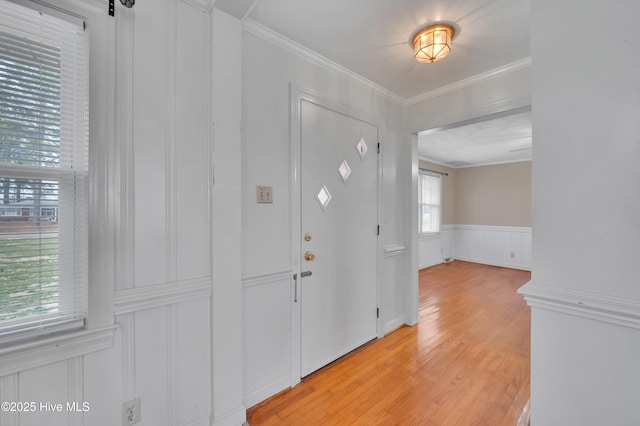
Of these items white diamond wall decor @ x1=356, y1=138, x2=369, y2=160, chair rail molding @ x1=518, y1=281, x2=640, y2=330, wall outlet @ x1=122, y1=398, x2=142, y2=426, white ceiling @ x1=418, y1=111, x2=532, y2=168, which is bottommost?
wall outlet @ x1=122, y1=398, x2=142, y2=426

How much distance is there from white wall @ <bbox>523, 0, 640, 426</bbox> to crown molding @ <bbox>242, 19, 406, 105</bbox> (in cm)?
147

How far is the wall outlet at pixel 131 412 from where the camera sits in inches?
48.3

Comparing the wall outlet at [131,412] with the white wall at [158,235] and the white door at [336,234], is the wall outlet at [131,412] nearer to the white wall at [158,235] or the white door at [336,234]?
the white wall at [158,235]

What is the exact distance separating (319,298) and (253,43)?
1.98 metres

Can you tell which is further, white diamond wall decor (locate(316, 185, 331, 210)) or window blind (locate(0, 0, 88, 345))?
white diamond wall decor (locate(316, 185, 331, 210))

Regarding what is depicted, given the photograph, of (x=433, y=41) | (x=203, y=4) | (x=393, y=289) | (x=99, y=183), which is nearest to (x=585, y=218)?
(x=433, y=41)

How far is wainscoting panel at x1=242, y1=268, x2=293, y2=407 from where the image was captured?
172 cm

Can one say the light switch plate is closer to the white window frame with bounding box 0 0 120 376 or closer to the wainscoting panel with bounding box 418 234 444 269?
the white window frame with bounding box 0 0 120 376

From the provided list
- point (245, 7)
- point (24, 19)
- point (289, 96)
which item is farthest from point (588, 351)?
point (24, 19)

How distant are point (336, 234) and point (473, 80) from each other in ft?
6.49

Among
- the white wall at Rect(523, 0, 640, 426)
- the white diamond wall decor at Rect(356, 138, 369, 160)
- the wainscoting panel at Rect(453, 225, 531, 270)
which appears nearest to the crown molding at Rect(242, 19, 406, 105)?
the white diamond wall decor at Rect(356, 138, 369, 160)

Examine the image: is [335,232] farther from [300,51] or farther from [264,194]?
[300,51]

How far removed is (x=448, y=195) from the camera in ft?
22.1

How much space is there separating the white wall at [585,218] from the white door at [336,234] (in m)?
1.41
